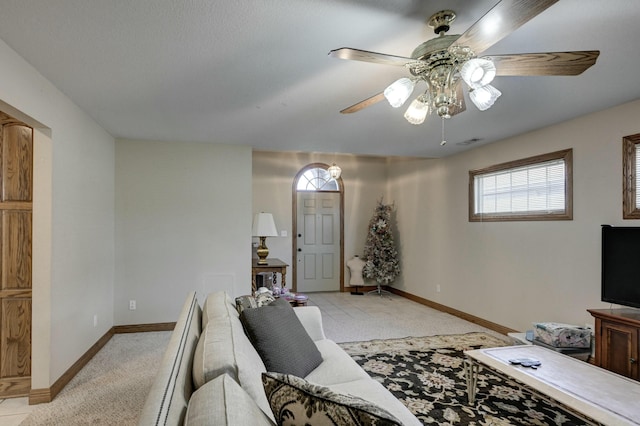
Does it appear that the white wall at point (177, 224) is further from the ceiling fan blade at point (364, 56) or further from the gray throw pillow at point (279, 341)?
the ceiling fan blade at point (364, 56)

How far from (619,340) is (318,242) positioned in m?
5.04

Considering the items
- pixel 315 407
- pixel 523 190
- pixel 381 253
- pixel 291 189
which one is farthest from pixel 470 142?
pixel 315 407

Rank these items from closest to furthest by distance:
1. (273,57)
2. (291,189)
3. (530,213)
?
(273,57) < (530,213) < (291,189)

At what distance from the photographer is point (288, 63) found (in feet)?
7.68

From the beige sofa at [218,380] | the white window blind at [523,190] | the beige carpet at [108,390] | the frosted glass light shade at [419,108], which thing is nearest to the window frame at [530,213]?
the white window blind at [523,190]

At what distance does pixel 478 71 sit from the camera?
1.62 metres

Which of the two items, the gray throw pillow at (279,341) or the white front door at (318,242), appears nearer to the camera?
the gray throw pillow at (279,341)

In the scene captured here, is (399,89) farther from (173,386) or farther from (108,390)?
(108,390)

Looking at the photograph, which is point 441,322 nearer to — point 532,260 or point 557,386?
point 532,260

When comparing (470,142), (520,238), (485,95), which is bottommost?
(520,238)

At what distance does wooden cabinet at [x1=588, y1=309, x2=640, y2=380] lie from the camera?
2.65 meters

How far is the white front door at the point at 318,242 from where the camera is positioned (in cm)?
709

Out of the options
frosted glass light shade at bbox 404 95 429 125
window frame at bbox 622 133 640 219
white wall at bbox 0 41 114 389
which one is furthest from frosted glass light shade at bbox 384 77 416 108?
window frame at bbox 622 133 640 219

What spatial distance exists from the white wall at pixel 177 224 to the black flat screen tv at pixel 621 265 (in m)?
3.86
